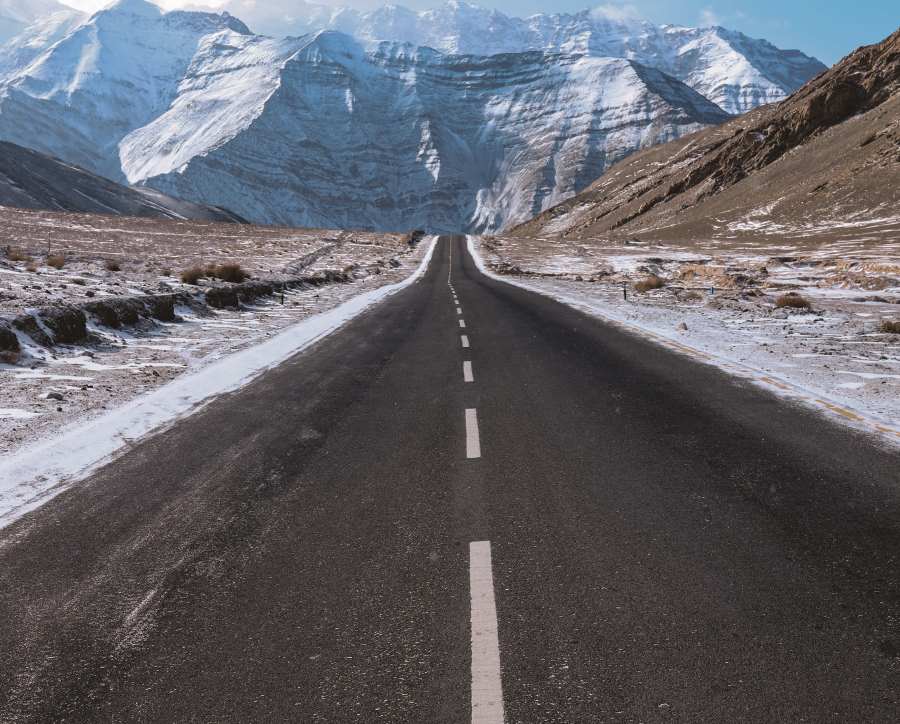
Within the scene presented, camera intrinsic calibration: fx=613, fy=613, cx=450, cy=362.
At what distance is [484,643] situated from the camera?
324cm

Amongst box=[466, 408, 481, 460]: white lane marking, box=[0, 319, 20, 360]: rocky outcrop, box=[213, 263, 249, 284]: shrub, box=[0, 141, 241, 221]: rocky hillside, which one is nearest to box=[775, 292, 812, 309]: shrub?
box=[466, 408, 481, 460]: white lane marking

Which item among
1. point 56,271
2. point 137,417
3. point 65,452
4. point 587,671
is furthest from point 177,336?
point 587,671

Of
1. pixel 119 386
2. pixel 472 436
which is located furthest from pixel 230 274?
pixel 472 436

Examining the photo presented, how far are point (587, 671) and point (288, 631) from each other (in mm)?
1625

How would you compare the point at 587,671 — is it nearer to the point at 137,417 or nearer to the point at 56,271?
the point at 137,417

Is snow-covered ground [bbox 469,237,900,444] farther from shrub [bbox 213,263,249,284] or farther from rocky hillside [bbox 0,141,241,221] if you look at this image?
rocky hillside [bbox 0,141,241,221]

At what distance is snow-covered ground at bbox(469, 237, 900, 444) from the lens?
8.66m

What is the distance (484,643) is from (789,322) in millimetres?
15949

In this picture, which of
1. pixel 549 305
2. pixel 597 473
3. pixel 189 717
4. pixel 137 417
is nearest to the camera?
pixel 189 717

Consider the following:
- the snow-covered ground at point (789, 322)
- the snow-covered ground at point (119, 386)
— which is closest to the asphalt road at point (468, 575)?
the snow-covered ground at point (119, 386)

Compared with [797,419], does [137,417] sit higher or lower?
lower

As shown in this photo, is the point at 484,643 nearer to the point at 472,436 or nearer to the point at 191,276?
the point at 472,436

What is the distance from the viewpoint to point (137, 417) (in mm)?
7820

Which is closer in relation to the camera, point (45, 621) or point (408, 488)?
point (45, 621)
